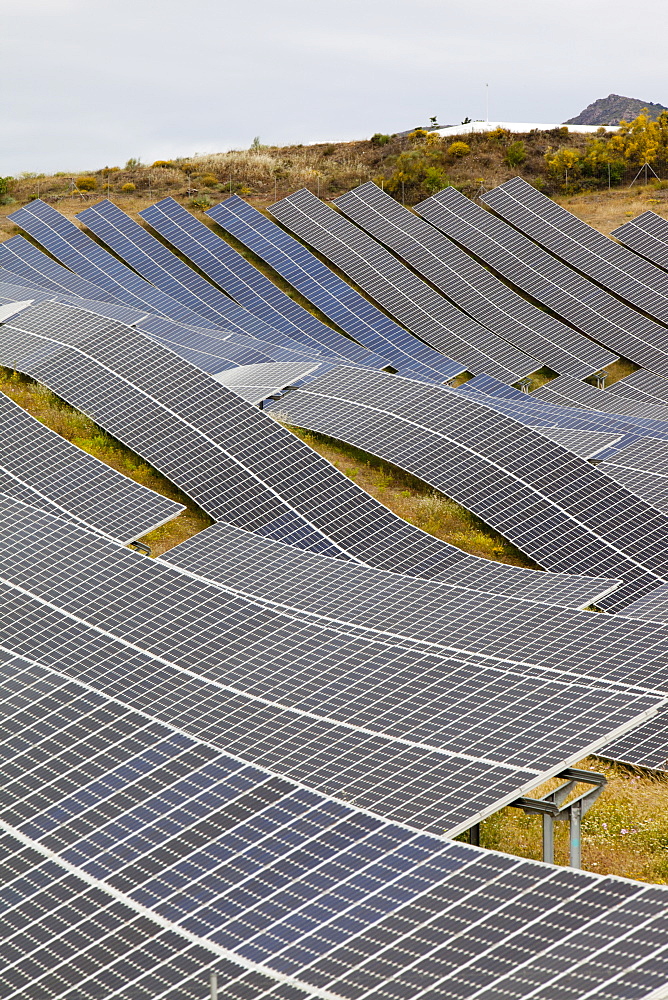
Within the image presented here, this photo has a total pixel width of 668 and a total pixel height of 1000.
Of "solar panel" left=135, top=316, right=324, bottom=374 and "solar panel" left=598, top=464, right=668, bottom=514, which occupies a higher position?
"solar panel" left=135, top=316, right=324, bottom=374

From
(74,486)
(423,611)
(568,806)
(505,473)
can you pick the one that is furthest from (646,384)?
(568,806)

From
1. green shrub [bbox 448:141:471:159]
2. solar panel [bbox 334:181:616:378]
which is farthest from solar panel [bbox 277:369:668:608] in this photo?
green shrub [bbox 448:141:471:159]

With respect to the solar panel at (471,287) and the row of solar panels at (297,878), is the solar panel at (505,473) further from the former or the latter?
the solar panel at (471,287)

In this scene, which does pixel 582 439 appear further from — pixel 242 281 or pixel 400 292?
pixel 242 281

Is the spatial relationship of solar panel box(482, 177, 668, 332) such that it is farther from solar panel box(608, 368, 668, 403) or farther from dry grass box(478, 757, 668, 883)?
dry grass box(478, 757, 668, 883)

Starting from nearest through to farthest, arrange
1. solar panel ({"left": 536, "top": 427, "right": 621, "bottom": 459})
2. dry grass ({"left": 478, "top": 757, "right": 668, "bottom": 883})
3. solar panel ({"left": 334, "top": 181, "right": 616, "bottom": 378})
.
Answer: dry grass ({"left": 478, "top": 757, "right": 668, "bottom": 883})
solar panel ({"left": 536, "top": 427, "right": 621, "bottom": 459})
solar panel ({"left": 334, "top": 181, "right": 616, "bottom": 378})

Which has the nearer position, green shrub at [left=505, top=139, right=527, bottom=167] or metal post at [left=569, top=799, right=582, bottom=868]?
metal post at [left=569, top=799, right=582, bottom=868]

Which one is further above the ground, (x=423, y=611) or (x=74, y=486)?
(x=74, y=486)
